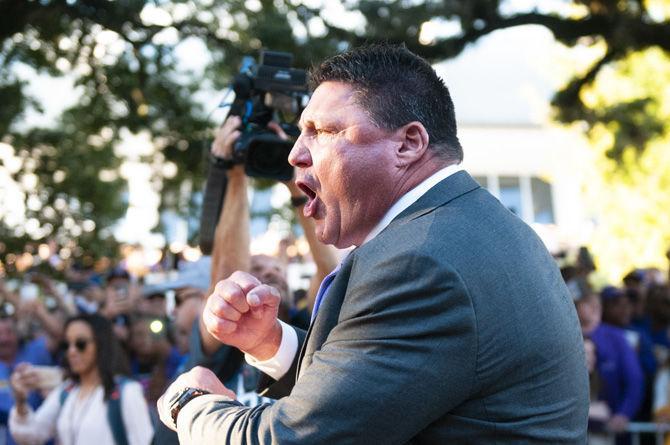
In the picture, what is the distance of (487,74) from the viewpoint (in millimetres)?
38969

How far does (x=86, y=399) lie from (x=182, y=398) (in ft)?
12.4

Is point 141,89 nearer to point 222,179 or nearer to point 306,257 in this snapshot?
point 306,257

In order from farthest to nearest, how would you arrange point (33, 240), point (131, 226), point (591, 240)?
1. point (591, 240)
2. point (131, 226)
3. point (33, 240)

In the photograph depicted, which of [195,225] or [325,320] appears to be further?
[195,225]

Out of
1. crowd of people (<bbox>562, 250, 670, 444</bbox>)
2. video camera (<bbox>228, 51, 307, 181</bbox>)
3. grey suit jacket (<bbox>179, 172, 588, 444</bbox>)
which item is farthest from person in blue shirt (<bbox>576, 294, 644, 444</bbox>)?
grey suit jacket (<bbox>179, 172, 588, 444</bbox>)

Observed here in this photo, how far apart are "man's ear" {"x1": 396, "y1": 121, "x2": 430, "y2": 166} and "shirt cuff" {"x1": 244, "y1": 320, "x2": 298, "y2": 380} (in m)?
0.65

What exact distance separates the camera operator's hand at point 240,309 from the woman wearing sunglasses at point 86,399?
3.15 meters

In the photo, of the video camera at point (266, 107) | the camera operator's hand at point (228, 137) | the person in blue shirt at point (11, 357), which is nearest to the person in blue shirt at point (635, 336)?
the person in blue shirt at point (11, 357)

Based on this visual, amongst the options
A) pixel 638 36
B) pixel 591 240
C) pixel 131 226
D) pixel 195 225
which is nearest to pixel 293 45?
pixel 638 36

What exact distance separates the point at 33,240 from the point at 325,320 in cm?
1013

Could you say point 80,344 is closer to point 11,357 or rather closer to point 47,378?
point 47,378

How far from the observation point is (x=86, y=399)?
5.76 metres

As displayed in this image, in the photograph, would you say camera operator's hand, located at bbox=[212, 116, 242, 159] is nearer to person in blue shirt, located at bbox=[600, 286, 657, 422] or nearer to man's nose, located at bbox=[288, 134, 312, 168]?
man's nose, located at bbox=[288, 134, 312, 168]

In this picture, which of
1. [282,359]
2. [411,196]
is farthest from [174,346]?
[411,196]
